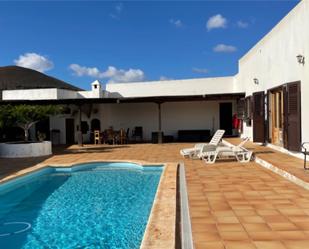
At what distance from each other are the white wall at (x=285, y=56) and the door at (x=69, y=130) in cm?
967

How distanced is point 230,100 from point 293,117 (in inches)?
389

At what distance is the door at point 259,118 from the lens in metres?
11.8

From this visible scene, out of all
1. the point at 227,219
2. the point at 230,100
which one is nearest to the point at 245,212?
the point at 227,219

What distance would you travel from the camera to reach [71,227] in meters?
5.16

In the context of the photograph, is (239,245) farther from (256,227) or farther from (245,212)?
(245,212)

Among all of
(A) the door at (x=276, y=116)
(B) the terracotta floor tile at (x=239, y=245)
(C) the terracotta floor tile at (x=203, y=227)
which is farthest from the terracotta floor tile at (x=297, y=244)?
(A) the door at (x=276, y=116)

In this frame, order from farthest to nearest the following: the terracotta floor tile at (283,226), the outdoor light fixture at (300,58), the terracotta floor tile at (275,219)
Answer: the outdoor light fixture at (300,58) → the terracotta floor tile at (275,219) → the terracotta floor tile at (283,226)

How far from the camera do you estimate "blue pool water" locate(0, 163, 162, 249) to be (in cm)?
468

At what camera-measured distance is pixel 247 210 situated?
466 centimetres

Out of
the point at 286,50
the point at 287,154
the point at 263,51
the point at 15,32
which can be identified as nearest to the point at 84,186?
the point at 287,154

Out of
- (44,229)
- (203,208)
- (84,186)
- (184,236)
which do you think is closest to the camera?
(184,236)

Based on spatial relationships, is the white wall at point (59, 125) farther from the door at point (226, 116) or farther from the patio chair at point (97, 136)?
the door at point (226, 116)

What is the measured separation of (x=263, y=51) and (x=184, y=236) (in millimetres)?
9784

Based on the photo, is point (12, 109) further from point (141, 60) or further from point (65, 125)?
point (141, 60)
